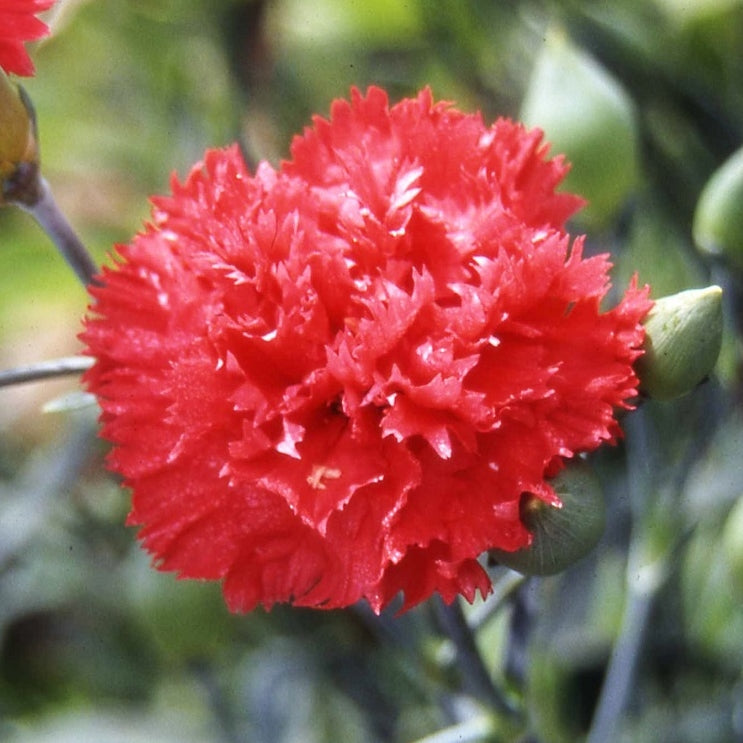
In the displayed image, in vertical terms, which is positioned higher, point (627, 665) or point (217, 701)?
point (627, 665)

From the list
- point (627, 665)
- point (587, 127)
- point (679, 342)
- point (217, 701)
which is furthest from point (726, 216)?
point (217, 701)

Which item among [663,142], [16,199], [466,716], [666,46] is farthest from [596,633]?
[16,199]

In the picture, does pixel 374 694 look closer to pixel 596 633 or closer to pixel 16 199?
pixel 596 633

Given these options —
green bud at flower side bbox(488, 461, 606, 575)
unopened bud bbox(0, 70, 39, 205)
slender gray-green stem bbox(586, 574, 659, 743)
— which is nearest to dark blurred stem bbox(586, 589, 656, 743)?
slender gray-green stem bbox(586, 574, 659, 743)

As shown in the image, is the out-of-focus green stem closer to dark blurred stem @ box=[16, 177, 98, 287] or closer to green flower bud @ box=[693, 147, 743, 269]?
green flower bud @ box=[693, 147, 743, 269]

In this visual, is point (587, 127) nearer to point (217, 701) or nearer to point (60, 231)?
point (60, 231)

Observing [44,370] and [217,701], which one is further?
[217,701]
